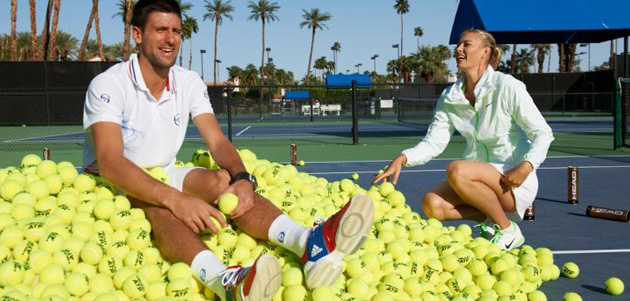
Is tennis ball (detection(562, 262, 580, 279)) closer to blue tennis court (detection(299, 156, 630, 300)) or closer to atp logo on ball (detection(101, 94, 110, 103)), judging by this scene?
blue tennis court (detection(299, 156, 630, 300))

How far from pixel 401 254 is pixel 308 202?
853mm

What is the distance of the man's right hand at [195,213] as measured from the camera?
334 cm

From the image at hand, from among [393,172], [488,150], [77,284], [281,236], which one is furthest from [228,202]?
[488,150]

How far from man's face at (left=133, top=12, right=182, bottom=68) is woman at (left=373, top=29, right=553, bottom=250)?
171 cm

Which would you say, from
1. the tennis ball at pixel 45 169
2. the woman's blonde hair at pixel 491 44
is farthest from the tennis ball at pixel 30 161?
the woman's blonde hair at pixel 491 44

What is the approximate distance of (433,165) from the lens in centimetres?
Result: 1099

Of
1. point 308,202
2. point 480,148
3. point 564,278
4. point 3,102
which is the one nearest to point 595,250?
point 564,278

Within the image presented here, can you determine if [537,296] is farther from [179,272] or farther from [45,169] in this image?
[45,169]

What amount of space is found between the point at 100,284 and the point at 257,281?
96cm

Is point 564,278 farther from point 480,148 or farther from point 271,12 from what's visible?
point 271,12

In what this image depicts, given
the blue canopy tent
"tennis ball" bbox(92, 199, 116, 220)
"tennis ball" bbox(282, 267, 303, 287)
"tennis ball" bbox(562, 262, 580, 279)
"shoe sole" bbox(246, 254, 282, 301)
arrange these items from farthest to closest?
the blue canopy tent
"tennis ball" bbox(562, 262, 580, 279)
"tennis ball" bbox(92, 199, 116, 220)
"tennis ball" bbox(282, 267, 303, 287)
"shoe sole" bbox(246, 254, 282, 301)

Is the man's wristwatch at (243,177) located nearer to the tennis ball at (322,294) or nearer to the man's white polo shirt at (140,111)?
the man's white polo shirt at (140,111)

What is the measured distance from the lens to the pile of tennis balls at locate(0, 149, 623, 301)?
322cm

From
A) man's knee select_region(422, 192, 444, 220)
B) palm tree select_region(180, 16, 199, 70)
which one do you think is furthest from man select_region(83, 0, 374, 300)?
palm tree select_region(180, 16, 199, 70)
